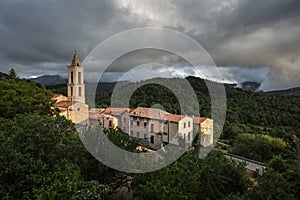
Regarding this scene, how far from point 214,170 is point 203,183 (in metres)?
1.23

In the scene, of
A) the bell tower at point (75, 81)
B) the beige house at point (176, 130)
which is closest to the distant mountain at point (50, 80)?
the bell tower at point (75, 81)

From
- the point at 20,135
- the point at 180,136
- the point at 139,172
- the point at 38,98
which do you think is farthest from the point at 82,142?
the point at 180,136

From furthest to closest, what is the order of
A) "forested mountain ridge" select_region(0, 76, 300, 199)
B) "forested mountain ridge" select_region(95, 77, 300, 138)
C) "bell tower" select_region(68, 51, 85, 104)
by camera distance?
"forested mountain ridge" select_region(95, 77, 300, 138) → "bell tower" select_region(68, 51, 85, 104) → "forested mountain ridge" select_region(0, 76, 300, 199)

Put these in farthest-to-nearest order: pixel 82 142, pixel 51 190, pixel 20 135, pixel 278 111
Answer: pixel 278 111, pixel 82 142, pixel 20 135, pixel 51 190

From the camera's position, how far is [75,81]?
30453mm

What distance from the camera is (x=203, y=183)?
330 inches

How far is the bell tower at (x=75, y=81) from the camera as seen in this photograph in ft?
99.6

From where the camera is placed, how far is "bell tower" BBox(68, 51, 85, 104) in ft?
99.6

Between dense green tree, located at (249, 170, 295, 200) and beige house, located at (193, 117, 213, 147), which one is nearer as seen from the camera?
dense green tree, located at (249, 170, 295, 200)

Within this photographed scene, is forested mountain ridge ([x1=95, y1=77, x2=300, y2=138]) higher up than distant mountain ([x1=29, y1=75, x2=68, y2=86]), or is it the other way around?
distant mountain ([x1=29, y1=75, x2=68, y2=86])

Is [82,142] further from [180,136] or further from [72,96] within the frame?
[72,96]

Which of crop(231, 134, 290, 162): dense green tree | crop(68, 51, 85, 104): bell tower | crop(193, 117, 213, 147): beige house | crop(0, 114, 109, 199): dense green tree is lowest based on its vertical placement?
crop(231, 134, 290, 162): dense green tree

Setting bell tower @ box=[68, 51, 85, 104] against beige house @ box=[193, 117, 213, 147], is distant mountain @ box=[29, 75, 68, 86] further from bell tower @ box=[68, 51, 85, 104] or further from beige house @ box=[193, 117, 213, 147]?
beige house @ box=[193, 117, 213, 147]

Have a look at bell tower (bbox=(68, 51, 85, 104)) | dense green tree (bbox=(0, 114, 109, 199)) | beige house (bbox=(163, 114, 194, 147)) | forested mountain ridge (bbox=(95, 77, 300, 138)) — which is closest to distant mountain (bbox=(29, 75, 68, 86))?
forested mountain ridge (bbox=(95, 77, 300, 138))
